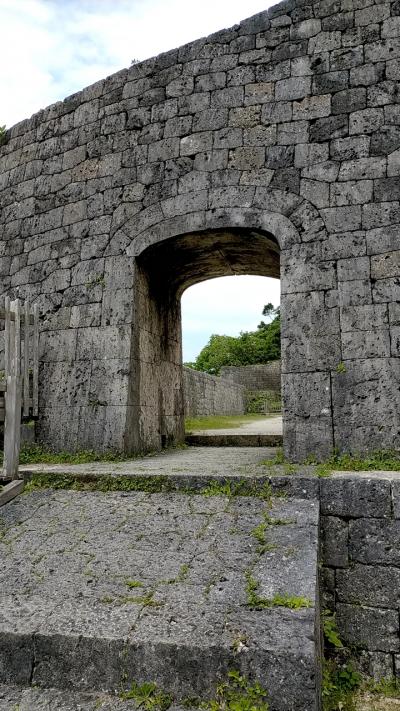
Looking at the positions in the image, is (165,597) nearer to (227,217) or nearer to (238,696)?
(238,696)

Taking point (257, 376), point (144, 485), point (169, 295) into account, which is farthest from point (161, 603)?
point (257, 376)

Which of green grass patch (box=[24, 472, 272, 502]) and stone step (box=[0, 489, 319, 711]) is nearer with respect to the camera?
stone step (box=[0, 489, 319, 711])

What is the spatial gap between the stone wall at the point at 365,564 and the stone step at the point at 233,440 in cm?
382

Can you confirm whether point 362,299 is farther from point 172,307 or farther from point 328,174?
point 172,307

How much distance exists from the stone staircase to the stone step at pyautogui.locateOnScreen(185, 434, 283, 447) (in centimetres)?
377

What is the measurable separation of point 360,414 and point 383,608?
64.7 inches

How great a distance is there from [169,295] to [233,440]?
2.36 metres

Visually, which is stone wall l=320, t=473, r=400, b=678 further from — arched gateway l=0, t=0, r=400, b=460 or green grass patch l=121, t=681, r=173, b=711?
green grass patch l=121, t=681, r=173, b=711

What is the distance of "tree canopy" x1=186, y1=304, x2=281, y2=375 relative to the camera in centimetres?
3762

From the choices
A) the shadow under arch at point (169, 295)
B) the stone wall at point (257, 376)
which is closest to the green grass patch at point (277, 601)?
the shadow under arch at point (169, 295)

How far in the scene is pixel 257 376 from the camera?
83.4 feet

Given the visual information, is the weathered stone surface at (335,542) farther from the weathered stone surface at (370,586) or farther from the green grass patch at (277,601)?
the green grass patch at (277,601)

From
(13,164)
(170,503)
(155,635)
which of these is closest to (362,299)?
(170,503)

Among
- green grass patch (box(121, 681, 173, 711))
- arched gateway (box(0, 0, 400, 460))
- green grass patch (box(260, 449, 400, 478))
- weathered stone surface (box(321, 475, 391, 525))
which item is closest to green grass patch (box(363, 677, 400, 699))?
weathered stone surface (box(321, 475, 391, 525))
